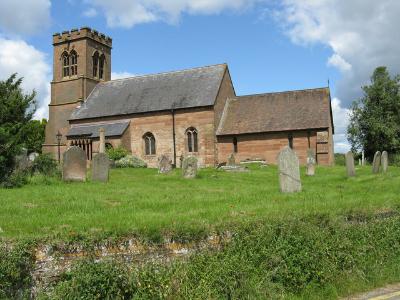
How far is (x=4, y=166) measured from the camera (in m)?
14.6

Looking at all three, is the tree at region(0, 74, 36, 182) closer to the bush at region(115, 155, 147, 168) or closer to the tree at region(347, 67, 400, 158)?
the bush at region(115, 155, 147, 168)

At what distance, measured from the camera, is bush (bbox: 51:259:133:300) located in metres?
5.23

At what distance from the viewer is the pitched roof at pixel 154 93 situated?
36.7 metres

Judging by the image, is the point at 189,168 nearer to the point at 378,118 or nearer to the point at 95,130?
the point at 95,130

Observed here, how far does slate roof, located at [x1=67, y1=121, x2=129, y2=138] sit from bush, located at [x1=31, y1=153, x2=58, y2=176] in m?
19.2

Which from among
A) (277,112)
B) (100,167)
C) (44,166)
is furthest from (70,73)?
(100,167)

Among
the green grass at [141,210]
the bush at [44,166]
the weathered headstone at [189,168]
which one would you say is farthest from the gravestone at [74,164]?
the weathered headstone at [189,168]

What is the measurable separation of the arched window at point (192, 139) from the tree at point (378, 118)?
20.0m

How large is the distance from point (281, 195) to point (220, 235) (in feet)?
17.8

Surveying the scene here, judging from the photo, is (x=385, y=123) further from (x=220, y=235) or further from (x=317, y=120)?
(x=220, y=235)

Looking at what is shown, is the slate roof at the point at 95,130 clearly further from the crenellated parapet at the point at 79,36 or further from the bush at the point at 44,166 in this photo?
the bush at the point at 44,166

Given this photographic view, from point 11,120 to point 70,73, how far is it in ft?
79.9

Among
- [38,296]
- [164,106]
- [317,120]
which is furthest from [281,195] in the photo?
[164,106]

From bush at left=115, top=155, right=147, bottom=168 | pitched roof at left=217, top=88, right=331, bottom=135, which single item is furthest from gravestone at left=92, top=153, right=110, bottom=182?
pitched roof at left=217, top=88, right=331, bottom=135
